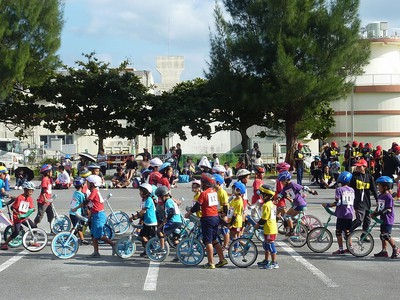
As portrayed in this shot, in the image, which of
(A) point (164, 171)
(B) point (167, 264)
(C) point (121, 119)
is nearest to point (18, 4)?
(C) point (121, 119)

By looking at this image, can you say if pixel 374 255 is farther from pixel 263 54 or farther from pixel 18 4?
pixel 18 4

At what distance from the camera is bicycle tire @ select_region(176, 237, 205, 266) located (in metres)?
12.0

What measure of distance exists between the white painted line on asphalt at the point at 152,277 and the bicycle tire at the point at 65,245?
63.2 inches

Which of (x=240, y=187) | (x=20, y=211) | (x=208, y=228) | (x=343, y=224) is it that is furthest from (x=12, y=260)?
(x=343, y=224)

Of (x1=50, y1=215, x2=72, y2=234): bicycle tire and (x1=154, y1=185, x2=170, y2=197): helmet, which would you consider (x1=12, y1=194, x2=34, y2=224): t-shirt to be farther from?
(x1=154, y1=185, x2=170, y2=197): helmet

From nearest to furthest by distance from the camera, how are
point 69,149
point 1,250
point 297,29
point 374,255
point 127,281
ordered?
point 127,281, point 374,255, point 1,250, point 297,29, point 69,149

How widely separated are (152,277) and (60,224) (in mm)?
5061

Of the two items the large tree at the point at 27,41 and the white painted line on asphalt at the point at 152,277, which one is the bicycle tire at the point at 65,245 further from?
the large tree at the point at 27,41

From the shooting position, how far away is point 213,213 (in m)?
11.7

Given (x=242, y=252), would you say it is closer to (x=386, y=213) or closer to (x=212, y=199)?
(x=212, y=199)

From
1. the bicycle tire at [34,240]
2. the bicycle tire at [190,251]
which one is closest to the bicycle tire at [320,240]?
the bicycle tire at [190,251]

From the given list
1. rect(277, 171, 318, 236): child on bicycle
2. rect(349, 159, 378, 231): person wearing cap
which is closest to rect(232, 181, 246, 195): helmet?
rect(277, 171, 318, 236): child on bicycle

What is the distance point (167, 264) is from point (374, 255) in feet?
13.0

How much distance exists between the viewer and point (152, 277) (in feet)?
36.3
